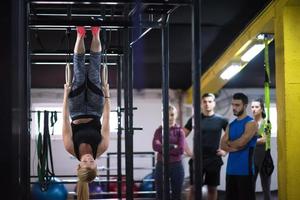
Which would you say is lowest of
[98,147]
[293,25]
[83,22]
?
[98,147]

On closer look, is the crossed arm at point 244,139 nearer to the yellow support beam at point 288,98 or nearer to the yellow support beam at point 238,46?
the yellow support beam at point 288,98

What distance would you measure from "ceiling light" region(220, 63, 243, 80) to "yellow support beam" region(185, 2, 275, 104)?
7cm

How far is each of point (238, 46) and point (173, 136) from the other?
206 cm

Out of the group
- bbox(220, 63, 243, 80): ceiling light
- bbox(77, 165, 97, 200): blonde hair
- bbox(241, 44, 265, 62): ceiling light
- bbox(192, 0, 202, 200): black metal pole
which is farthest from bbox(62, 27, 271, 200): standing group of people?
bbox(220, 63, 243, 80): ceiling light

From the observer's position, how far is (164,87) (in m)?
3.18

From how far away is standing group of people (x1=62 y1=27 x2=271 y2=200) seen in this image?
3.20 metres

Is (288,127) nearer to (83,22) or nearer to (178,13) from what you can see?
(178,13)

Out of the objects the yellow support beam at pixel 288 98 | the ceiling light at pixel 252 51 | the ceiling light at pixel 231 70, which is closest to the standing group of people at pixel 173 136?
the yellow support beam at pixel 288 98

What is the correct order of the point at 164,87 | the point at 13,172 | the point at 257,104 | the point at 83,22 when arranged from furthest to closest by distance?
the point at 257,104 < the point at 164,87 < the point at 83,22 < the point at 13,172

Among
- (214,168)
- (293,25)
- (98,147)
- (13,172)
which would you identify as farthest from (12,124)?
(293,25)

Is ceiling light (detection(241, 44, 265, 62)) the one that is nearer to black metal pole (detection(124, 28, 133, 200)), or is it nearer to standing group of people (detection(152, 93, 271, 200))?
standing group of people (detection(152, 93, 271, 200))

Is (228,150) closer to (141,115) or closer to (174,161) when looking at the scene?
(174,161)

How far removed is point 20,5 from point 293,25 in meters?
2.84

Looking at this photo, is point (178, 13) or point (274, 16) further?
point (178, 13)
